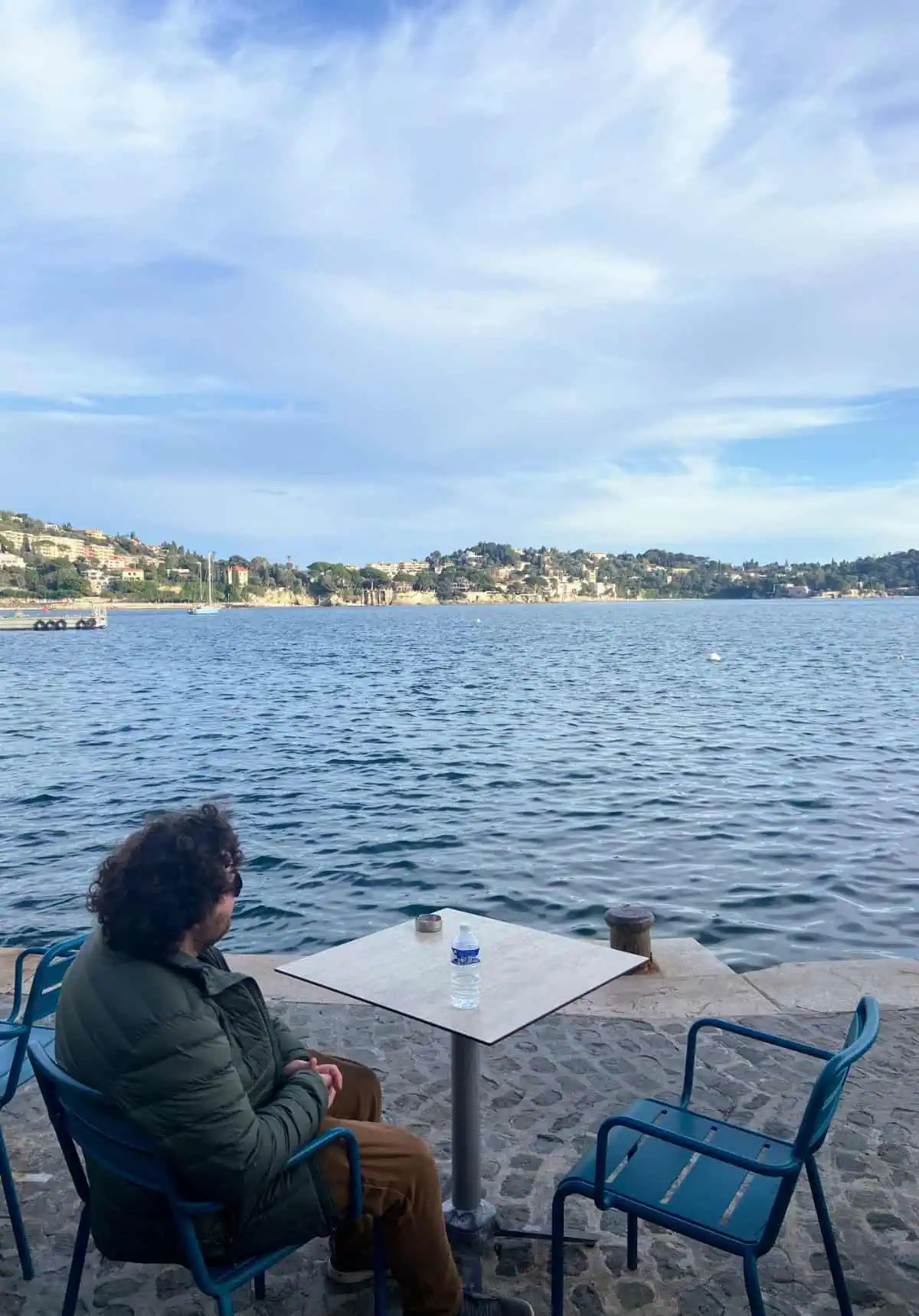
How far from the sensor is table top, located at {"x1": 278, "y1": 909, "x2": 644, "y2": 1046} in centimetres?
317

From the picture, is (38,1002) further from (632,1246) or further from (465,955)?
(632,1246)

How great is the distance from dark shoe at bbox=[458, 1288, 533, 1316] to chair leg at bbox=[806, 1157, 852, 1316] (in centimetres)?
94

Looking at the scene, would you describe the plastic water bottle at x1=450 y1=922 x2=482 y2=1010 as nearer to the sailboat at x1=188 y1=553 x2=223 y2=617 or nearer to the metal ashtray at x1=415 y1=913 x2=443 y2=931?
the metal ashtray at x1=415 y1=913 x2=443 y2=931

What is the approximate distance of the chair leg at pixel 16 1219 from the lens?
3408mm

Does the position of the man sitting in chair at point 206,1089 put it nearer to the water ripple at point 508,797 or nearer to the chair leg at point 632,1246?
the chair leg at point 632,1246

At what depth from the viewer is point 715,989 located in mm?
5910

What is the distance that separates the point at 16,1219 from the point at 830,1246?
271cm

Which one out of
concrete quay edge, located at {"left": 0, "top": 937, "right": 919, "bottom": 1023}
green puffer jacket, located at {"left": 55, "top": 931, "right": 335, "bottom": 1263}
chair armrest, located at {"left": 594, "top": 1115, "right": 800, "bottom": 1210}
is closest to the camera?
green puffer jacket, located at {"left": 55, "top": 931, "right": 335, "bottom": 1263}

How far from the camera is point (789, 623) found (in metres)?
118

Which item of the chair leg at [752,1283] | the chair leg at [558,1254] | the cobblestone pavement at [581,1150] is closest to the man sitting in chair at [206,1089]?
the chair leg at [558,1254]

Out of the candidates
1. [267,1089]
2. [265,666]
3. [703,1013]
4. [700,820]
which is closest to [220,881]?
[267,1089]

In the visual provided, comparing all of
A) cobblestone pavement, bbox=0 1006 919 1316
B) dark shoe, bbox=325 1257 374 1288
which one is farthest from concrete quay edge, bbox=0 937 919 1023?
dark shoe, bbox=325 1257 374 1288

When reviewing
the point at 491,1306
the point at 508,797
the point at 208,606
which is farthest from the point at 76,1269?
the point at 208,606

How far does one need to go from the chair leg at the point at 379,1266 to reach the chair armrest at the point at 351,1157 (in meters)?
0.13
